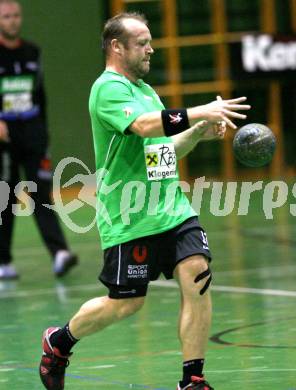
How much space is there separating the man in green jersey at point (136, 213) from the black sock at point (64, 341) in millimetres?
32

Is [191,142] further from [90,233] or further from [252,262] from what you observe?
[90,233]

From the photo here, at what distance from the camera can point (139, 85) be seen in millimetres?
7141

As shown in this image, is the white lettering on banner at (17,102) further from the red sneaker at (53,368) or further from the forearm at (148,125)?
the forearm at (148,125)

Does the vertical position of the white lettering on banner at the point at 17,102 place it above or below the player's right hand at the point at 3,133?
above

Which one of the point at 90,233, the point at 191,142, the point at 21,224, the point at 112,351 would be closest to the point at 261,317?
the point at 112,351

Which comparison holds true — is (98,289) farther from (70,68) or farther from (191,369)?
(70,68)

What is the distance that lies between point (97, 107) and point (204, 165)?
13443 millimetres

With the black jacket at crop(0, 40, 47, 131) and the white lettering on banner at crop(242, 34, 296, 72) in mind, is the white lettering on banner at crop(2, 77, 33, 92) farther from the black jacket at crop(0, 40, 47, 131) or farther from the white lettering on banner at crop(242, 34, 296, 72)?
the white lettering on banner at crop(242, 34, 296, 72)

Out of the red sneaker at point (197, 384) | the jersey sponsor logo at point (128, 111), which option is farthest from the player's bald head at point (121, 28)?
the red sneaker at point (197, 384)

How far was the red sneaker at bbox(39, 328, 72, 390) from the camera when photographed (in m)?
7.09

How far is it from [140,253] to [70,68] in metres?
13.3

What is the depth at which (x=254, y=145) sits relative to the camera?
7.09 meters

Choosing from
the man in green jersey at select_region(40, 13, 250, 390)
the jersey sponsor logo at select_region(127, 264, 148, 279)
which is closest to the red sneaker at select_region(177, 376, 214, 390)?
the man in green jersey at select_region(40, 13, 250, 390)

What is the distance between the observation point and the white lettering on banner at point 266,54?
19.6 meters
